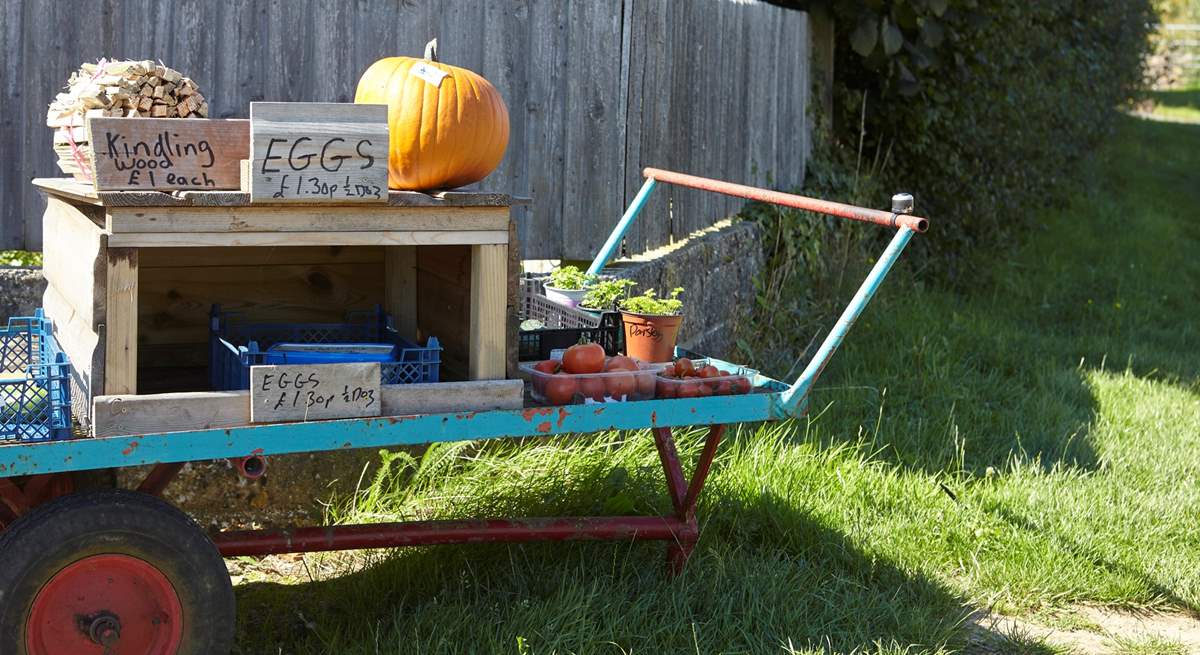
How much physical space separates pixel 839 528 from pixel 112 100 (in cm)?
284

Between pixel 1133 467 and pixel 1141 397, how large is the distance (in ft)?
4.73

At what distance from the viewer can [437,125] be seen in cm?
321

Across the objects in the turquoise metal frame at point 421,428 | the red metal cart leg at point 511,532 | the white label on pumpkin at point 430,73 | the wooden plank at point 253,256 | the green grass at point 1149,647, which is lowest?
the green grass at point 1149,647

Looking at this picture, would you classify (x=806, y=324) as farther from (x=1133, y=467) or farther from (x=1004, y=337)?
(x=1133, y=467)

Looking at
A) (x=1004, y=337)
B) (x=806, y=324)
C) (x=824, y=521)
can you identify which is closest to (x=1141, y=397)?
(x=1004, y=337)

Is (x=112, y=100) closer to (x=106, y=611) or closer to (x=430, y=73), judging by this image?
(x=430, y=73)

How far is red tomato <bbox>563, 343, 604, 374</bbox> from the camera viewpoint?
3338 mm

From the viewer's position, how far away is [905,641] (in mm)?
3824

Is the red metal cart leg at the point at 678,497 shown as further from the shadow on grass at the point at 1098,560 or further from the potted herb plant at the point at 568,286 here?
the shadow on grass at the point at 1098,560

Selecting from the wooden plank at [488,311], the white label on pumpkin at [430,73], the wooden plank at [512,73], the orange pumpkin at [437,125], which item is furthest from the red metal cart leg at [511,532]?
the wooden plank at [512,73]

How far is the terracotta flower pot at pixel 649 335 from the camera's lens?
3654mm

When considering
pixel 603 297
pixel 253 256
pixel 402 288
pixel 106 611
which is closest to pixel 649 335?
pixel 603 297

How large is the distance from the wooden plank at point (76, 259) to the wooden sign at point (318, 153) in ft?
1.24

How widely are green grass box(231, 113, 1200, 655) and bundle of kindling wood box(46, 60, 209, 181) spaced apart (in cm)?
149
